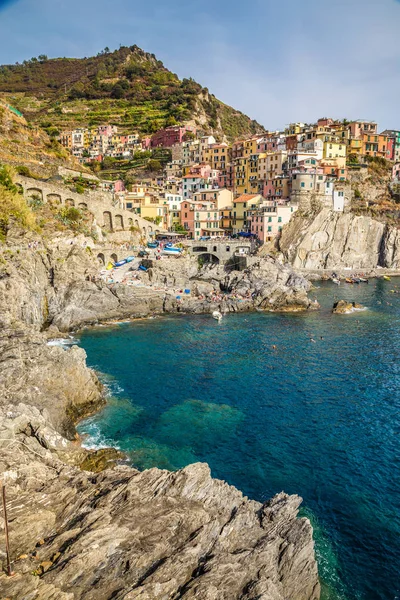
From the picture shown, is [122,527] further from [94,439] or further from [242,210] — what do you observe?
[242,210]

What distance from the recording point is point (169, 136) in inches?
5256

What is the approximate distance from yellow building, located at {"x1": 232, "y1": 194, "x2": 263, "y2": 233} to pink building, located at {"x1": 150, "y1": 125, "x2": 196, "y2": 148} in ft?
166

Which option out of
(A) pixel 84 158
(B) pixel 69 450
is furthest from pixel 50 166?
(B) pixel 69 450

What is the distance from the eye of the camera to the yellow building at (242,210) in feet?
288

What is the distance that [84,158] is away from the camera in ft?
442

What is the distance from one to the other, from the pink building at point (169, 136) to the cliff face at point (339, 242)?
202 feet

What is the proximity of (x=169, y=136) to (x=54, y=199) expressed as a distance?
72.4m

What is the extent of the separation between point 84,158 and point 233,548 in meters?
135

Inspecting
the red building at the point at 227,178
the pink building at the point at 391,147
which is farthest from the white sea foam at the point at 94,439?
the pink building at the point at 391,147

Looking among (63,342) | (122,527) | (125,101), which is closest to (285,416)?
(122,527)

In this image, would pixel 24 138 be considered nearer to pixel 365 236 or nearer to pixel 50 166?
pixel 50 166

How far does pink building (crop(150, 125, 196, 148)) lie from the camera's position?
132000 millimetres

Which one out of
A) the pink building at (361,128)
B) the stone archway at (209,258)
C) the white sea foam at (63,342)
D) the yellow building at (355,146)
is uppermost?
the pink building at (361,128)

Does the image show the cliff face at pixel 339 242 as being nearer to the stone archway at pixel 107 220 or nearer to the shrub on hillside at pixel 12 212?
the stone archway at pixel 107 220
